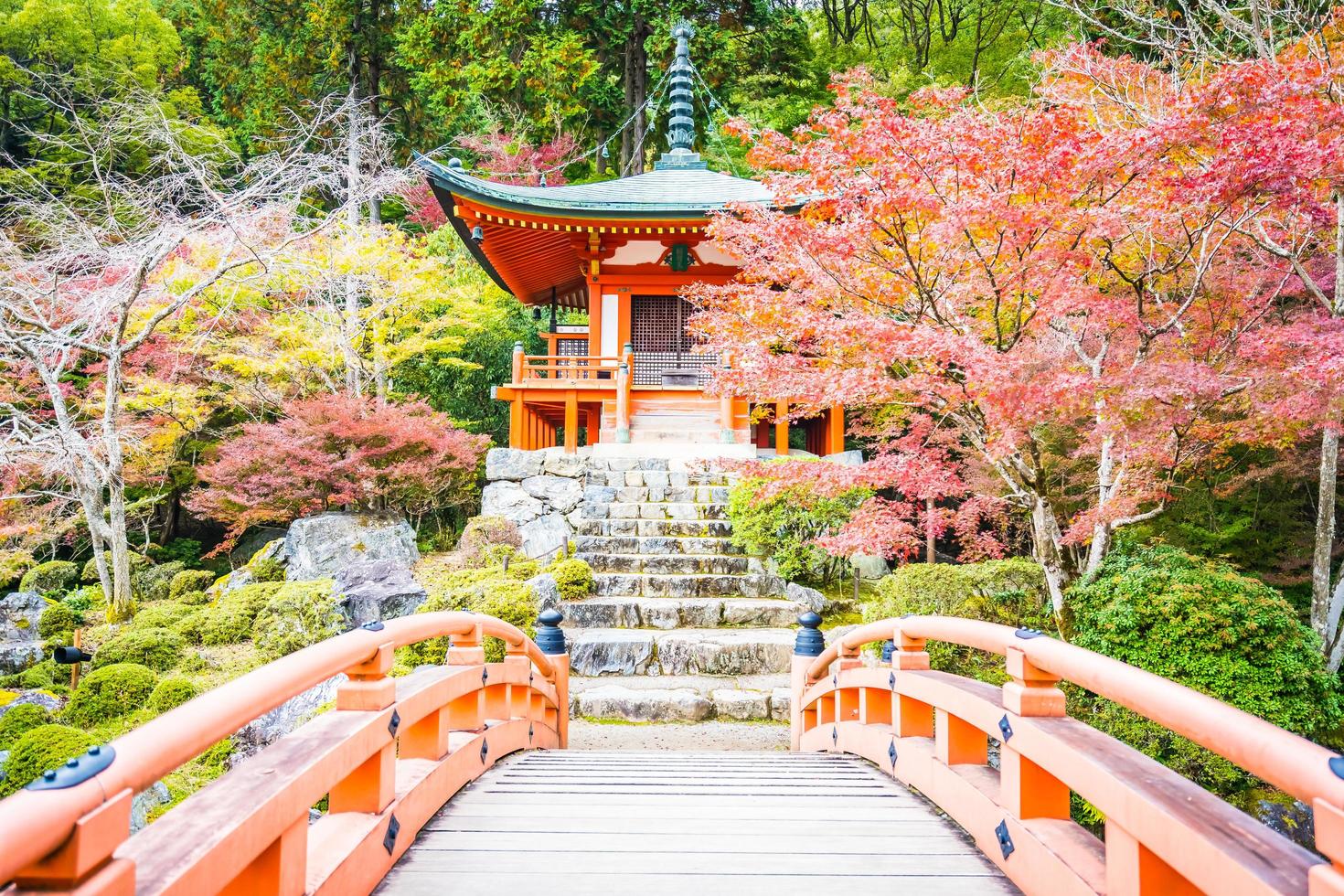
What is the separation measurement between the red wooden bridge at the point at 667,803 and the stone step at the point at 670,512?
17.8 feet

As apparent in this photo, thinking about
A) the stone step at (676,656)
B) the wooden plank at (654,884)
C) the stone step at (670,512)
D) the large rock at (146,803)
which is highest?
the stone step at (670,512)

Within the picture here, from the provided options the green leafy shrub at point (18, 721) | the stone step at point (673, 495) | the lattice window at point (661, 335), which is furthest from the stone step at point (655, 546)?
the lattice window at point (661, 335)

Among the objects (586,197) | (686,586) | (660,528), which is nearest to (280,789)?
(686,586)

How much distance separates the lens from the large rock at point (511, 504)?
986 cm

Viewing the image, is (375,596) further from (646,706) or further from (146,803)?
(646,706)

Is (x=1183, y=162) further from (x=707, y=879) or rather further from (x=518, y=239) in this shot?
(x=518, y=239)

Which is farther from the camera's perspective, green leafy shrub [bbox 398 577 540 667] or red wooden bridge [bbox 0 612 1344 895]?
green leafy shrub [bbox 398 577 540 667]

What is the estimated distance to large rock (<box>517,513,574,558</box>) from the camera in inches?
354

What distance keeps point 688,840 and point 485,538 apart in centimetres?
777

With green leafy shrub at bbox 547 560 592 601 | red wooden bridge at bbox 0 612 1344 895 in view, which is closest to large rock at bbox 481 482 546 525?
green leafy shrub at bbox 547 560 592 601

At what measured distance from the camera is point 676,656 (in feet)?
21.5

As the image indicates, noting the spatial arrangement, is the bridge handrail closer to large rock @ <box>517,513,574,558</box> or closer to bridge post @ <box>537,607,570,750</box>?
bridge post @ <box>537,607,570,750</box>

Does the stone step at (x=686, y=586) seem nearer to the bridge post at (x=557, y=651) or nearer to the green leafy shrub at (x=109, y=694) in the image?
the bridge post at (x=557, y=651)

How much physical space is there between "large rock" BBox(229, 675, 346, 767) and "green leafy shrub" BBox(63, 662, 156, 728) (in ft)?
4.02
